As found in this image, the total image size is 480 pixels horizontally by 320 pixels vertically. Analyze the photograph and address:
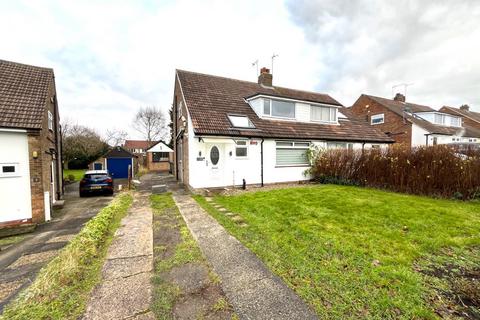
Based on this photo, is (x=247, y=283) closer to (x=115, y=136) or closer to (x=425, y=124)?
(x=425, y=124)

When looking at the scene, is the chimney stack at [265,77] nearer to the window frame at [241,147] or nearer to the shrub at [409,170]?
the shrub at [409,170]

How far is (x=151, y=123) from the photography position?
137 feet

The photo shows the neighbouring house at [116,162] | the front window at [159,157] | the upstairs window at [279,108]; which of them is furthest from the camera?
the front window at [159,157]

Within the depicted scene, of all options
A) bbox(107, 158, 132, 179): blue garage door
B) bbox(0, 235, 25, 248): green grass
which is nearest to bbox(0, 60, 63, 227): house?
bbox(0, 235, 25, 248): green grass

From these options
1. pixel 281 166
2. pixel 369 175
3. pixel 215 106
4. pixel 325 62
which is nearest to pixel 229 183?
pixel 281 166

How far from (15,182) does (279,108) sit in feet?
42.1

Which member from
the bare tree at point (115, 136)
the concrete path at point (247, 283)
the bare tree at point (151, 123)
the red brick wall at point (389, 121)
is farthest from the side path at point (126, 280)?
the bare tree at point (115, 136)

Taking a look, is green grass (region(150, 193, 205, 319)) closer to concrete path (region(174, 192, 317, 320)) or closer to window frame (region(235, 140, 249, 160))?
concrete path (region(174, 192, 317, 320))

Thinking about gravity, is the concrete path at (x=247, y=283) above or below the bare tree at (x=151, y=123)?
below

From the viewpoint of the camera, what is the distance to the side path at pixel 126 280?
258 centimetres

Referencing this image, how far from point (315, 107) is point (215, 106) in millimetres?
7271

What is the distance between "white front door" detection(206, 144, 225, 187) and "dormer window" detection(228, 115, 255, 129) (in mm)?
1567

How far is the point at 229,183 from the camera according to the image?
11406 mm

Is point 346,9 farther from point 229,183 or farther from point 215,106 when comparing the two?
point 229,183
